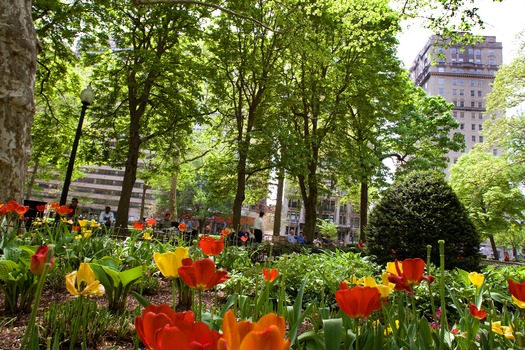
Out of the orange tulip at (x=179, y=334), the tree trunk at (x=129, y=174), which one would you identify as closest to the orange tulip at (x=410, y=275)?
the orange tulip at (x=179, y=334)

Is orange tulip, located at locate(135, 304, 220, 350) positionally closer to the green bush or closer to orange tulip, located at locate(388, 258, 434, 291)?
orange tulip, located at locate(388, 258, 434, 291)

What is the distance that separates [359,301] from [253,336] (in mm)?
839

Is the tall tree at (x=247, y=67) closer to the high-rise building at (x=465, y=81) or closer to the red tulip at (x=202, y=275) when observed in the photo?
the red tulip at (x=202, y=275)

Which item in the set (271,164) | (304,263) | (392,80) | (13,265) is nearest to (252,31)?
(271,164)

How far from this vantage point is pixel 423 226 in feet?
21.2

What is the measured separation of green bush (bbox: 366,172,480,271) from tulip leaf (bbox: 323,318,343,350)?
5012 millimetres

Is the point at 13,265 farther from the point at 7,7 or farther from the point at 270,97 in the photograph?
the point at 270,97

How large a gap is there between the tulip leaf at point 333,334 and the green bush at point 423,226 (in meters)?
5.01

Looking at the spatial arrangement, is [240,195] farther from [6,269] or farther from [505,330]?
[505,330]

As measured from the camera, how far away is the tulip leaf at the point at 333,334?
4.67 feet

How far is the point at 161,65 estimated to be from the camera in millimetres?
11461

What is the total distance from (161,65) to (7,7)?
6.71 meters

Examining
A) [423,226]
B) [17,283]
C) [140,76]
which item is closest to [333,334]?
[17,283]

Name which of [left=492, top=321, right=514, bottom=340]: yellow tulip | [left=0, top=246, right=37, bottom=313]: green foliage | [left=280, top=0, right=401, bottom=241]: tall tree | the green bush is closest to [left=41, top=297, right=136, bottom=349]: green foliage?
[left=0, top=246, right=37, bottom=313]: green foliage
